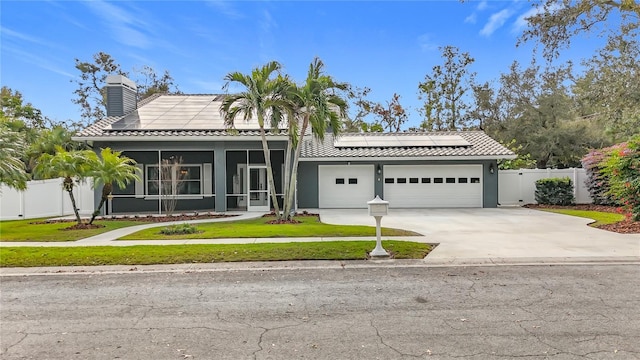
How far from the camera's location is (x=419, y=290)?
245 inches

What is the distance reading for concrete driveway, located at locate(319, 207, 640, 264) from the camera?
852 cm

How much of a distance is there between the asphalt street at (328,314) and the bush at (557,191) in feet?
46.9

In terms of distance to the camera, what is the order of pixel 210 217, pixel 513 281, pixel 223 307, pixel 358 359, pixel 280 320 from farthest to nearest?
pixel 210 217 → pixel 513 281 → pixel 223 307 → pixel 280 320 → pixel 358 359

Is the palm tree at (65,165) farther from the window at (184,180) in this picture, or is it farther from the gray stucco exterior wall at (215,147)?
the window at (184,180)

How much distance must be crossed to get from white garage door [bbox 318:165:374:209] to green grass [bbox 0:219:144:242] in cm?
895

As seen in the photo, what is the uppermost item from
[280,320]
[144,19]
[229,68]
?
[144,19]

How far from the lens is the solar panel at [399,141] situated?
21.4 metres

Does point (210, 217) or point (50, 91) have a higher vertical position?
point (50, 91)

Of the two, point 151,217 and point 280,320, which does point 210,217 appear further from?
point 280,320

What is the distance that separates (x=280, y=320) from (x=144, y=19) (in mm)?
13111

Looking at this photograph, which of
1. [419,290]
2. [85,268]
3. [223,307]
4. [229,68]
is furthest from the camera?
[229,68]

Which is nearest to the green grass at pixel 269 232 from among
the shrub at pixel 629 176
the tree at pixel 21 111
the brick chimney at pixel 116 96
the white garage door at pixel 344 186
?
the shrub at pixel 629 176

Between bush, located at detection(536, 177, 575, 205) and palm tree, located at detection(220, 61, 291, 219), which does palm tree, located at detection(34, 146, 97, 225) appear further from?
bush, located at detection(536, 177, 575, 205)

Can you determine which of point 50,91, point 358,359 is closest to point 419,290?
point 358,359
